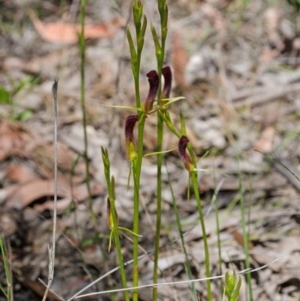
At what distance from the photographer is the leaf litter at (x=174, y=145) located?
2072 millimetres

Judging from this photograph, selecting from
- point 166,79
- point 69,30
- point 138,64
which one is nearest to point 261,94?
point 69,30

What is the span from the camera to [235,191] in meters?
2.54

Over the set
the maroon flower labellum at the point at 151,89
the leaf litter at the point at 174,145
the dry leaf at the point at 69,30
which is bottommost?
the leaf litter at the point at 174,145

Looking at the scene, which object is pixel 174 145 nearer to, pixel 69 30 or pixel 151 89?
pixel 69 30

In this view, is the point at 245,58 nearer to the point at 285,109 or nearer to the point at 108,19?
the point at 285,109

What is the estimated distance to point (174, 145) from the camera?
2.89 metres

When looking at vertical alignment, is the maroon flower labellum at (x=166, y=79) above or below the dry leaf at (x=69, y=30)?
below

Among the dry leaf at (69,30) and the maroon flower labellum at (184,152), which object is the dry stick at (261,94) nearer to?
the dry leaf at (69,30)

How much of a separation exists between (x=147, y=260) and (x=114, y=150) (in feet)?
2.15

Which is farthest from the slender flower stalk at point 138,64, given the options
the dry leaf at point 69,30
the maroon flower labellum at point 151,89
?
the dry leaf at point 69,30

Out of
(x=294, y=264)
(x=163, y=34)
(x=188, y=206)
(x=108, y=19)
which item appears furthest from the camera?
(x=108, y=19)

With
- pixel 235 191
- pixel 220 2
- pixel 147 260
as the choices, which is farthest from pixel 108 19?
pixel 147 260

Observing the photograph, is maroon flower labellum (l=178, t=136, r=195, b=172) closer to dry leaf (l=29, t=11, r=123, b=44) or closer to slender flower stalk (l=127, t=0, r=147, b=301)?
slender flower stalk (l=127, t=0, r=147, b=301)

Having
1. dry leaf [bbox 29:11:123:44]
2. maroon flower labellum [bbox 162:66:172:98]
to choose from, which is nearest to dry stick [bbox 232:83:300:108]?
dry leaf [bbox 29:11:123:44]
